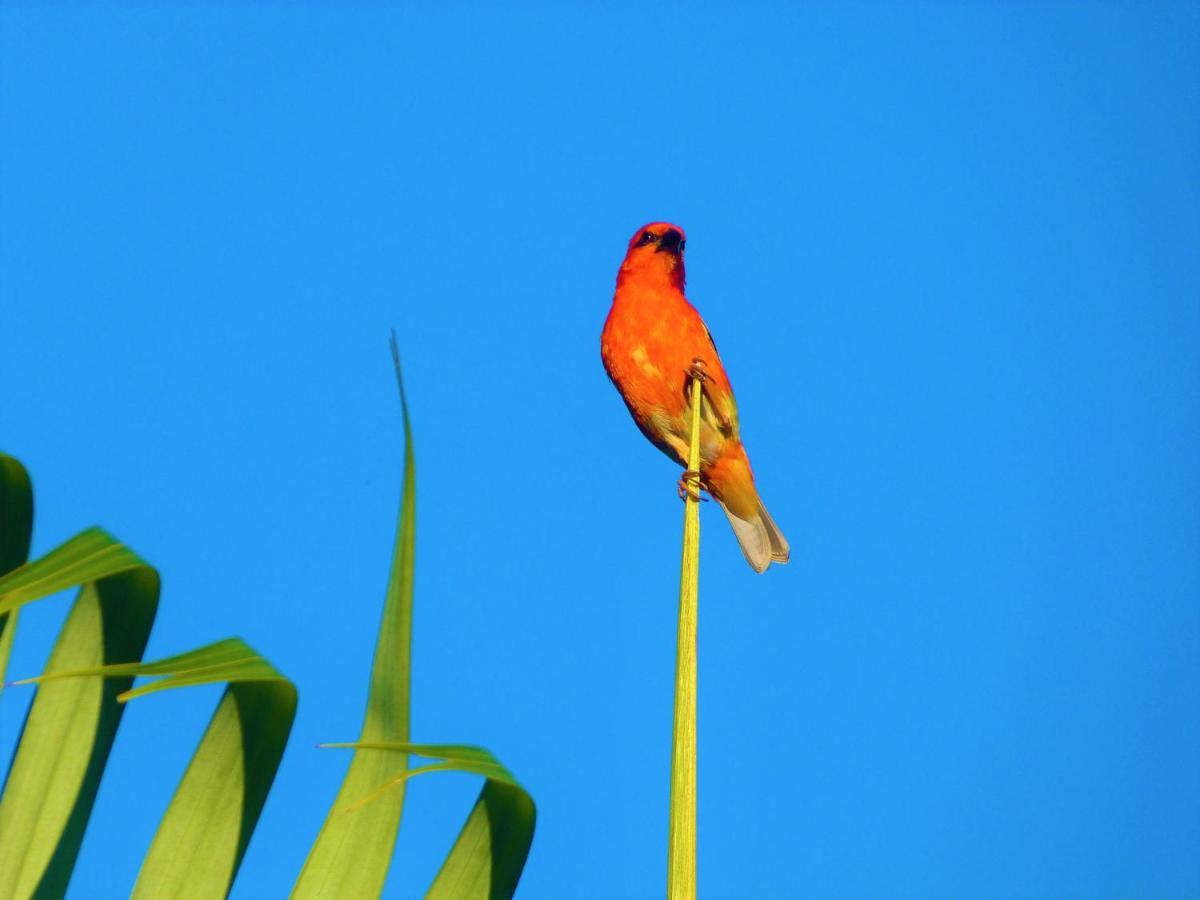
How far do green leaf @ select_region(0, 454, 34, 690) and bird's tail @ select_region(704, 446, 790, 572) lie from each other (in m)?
3.52

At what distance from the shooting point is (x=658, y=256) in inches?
164

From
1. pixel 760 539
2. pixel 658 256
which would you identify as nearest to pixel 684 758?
pixel 658 256

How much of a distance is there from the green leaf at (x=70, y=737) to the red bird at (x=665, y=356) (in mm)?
2834

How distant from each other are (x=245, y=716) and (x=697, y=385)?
81cm

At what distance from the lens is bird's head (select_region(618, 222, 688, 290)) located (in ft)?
13.6

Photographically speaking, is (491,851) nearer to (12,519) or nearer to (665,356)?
(12,519)

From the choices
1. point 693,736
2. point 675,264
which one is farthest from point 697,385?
point 675,264

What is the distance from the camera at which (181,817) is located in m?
0.84

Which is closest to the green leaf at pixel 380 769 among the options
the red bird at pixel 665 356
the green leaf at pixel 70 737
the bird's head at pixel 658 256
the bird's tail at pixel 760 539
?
the green leaf at pixel 70 737

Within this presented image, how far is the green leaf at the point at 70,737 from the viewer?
2.79 feet

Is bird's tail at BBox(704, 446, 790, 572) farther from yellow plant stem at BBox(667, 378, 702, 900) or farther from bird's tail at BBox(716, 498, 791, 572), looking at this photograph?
yellow plant stem at BBox(667, 378, 702, 900)

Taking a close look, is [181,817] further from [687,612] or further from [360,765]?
[687,612]

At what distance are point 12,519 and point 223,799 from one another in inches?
10.4

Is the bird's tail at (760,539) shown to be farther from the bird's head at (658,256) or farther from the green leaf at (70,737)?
the green leaf at (70,737)
